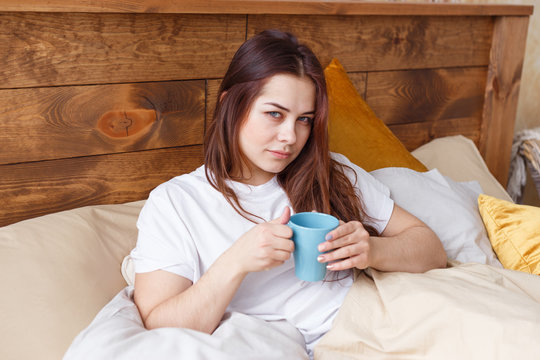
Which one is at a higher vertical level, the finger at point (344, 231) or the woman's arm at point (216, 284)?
the finger at point (344, 231)

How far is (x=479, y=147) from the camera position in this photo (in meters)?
2.26

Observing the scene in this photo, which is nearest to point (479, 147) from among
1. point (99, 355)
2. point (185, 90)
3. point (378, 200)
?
point (378, 200)

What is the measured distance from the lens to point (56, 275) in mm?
1192

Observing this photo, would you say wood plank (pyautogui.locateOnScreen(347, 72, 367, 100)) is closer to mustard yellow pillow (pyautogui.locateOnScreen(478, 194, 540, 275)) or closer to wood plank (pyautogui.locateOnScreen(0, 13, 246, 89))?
wood plank (pyautogui.locateOnScreen(0, 13, 246, 89))

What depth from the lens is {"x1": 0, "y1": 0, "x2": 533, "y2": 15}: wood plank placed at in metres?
1.28

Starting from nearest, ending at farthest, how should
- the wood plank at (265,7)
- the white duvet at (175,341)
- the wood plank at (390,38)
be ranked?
the white duvet at (175,341)
the wood plank at (265,7)
the wood plank at (390,38)

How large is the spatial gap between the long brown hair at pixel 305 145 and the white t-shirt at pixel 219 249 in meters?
0.04

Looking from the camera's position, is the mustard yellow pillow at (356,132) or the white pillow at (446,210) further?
the mustard yellow pillow at (356,132)

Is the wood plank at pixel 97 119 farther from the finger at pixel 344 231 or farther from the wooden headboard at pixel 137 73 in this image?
the finger at pixel 344 231

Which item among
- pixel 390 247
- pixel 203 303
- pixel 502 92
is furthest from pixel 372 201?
pixel 502 92

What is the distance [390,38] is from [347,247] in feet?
3.51

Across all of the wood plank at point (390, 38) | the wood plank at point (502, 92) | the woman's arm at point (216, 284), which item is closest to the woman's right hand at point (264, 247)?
the woman's arm at point (216, 284)

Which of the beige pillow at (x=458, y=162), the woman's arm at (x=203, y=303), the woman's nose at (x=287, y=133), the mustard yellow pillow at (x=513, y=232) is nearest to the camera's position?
the woman's arm at (x=203, y=303)

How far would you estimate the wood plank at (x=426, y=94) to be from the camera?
1957 millimetres
